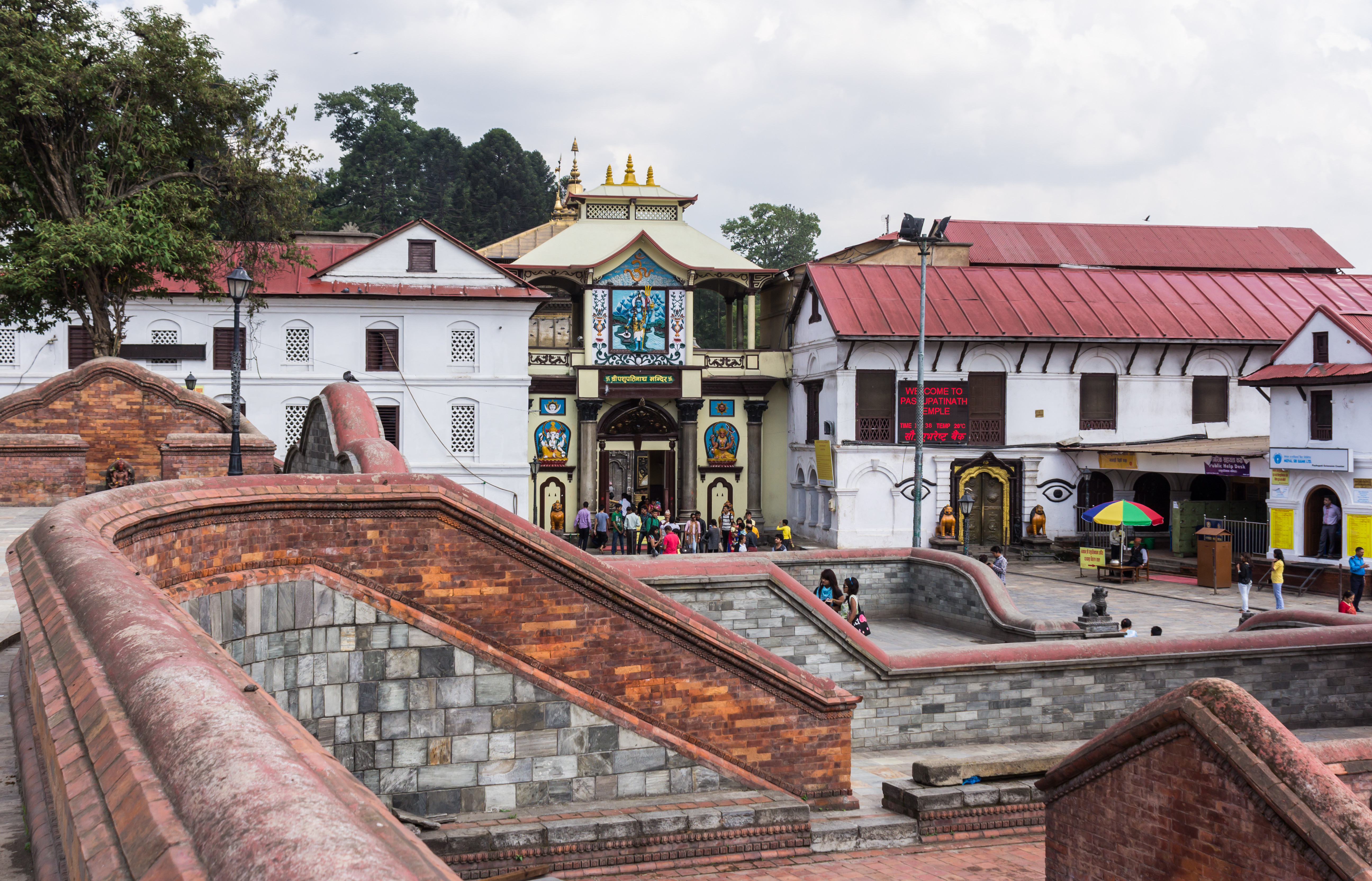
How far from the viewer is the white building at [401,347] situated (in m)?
32.6

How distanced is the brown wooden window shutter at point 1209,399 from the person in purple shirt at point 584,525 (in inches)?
766

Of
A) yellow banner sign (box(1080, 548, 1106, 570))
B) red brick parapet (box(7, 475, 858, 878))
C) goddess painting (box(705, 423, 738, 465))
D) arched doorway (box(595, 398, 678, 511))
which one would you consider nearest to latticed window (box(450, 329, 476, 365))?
arched doorway (box(595, 398, 678, 511))

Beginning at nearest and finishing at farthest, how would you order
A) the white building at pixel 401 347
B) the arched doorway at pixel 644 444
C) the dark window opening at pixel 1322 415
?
the dark window opening at pixel 1322 415
the white building at pixel 401 347
the arched doorway at pixel 644 444

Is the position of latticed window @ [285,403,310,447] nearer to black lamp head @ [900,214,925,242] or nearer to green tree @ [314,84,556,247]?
black lamp head @ [900,214,925,242]

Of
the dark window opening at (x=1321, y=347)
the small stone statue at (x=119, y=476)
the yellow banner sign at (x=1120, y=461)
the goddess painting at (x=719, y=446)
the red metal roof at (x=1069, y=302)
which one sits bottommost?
the small stone statue at (x=119, y=476)

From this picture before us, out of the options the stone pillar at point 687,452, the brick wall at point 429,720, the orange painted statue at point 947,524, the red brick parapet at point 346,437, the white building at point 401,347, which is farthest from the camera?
the stone pillar at point 687,452

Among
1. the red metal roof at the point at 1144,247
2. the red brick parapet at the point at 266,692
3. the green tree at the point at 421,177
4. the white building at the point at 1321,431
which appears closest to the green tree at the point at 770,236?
the green tree at the point at 421,177

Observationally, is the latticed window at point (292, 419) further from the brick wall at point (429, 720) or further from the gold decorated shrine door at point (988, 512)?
the brick wall at point (429, 720)

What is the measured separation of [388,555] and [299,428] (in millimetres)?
25612

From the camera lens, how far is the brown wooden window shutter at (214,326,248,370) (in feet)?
107

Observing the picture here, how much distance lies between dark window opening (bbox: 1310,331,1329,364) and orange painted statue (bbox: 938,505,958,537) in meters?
10.1

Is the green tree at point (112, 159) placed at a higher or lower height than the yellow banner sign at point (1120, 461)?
higher

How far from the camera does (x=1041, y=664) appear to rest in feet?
50.3

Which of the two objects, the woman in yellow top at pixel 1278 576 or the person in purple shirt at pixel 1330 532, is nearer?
the woman in yellow top at pixel 1278 576
